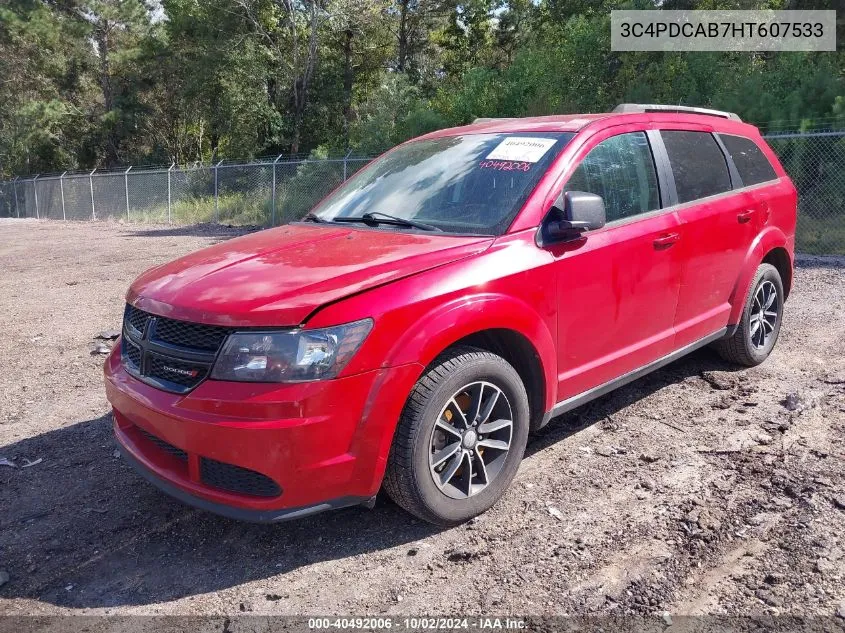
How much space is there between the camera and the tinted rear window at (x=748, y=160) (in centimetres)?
486

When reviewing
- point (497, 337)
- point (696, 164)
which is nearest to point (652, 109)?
point (696, 164)

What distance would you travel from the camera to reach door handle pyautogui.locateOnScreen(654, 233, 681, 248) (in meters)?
3.90

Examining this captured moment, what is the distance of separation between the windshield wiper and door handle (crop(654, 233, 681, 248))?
1.33 m

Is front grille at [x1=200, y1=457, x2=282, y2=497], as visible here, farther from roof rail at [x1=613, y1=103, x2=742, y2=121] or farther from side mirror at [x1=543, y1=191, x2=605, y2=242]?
roof rail at [x1=613, y1=103, x2=742, y2=121]

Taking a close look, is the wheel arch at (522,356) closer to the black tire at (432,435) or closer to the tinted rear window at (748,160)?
the black tire at (432,435)

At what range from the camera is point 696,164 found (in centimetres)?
445

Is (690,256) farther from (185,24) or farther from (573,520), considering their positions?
(185,24)

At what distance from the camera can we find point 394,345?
2.77m

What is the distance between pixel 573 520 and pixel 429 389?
0.97m

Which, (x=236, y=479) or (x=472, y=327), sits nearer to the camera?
(x=236, y=479)

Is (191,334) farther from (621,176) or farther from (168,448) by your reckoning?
(621,176)

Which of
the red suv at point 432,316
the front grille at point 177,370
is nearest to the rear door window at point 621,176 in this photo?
the red suv at point 432,316

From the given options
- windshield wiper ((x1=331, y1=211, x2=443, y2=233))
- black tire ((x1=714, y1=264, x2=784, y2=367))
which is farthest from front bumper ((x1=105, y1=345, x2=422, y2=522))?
black tire ((x1=714, y1=264, x2=784, y2=367))

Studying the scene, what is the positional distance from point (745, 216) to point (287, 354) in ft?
11.5
